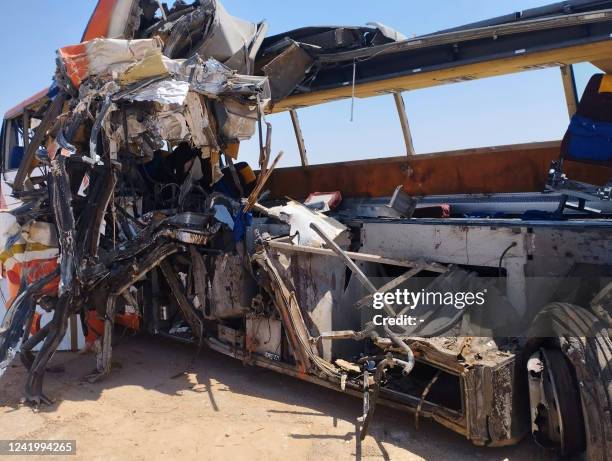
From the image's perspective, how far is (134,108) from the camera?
454 centimetres

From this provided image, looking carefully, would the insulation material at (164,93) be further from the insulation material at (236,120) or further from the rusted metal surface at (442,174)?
the rusted metal surface at (442,174)

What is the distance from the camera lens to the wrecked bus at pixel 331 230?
10.2ft

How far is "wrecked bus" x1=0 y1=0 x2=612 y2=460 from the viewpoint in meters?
3.12

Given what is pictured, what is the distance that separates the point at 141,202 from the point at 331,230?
2.19m

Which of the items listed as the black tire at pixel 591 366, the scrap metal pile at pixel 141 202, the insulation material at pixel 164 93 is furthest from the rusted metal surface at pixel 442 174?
the insulation material at pixel 164 93

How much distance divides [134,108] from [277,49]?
5.88 ft

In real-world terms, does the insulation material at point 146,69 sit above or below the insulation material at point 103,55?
below

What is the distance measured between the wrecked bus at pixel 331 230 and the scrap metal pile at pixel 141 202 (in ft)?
0.07

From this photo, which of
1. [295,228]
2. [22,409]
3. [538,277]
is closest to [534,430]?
[538,277]

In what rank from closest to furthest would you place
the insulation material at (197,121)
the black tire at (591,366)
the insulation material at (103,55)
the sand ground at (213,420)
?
the black tire at (591,366) → the sand ground at (213,420) → the insulation material at (103,55) → the insulation material at (197,121)

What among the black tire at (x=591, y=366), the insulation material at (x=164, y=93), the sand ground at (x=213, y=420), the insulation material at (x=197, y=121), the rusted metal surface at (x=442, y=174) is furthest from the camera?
the rusted metal surface at (x=442, y=174)

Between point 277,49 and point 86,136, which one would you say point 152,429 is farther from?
point 277,49

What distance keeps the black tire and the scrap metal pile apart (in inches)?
68.3

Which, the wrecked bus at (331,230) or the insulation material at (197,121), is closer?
the wrecked bus at (331,230)
